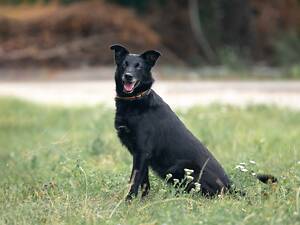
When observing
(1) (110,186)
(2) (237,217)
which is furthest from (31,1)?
(2) (237,217)

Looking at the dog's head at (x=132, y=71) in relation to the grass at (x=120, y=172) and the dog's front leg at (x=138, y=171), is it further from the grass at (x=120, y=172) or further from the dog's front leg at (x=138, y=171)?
the grass at (x=120, y=172)

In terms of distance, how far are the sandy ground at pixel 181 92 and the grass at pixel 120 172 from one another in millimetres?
2405

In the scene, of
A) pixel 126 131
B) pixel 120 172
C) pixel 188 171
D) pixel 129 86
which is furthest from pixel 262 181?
pixel 120 172

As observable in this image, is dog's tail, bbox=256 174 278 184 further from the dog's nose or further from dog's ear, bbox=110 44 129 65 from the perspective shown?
dog's ear, bbox=110 44 129 65

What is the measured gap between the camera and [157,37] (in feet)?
89.9

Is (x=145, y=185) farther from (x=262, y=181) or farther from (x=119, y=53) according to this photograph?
(x=119, y=53)

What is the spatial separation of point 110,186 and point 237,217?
6.79ft

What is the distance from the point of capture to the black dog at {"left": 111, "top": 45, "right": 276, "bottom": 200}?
24.2 ft

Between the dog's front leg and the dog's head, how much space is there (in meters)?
0.62

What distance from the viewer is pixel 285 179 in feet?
24.4

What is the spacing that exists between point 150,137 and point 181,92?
1326 cm

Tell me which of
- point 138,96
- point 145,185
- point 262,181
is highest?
point 138,96

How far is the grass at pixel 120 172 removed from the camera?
6.32 meters

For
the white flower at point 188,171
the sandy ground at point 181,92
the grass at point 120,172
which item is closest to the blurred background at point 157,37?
the sandy ground at point 181,92
